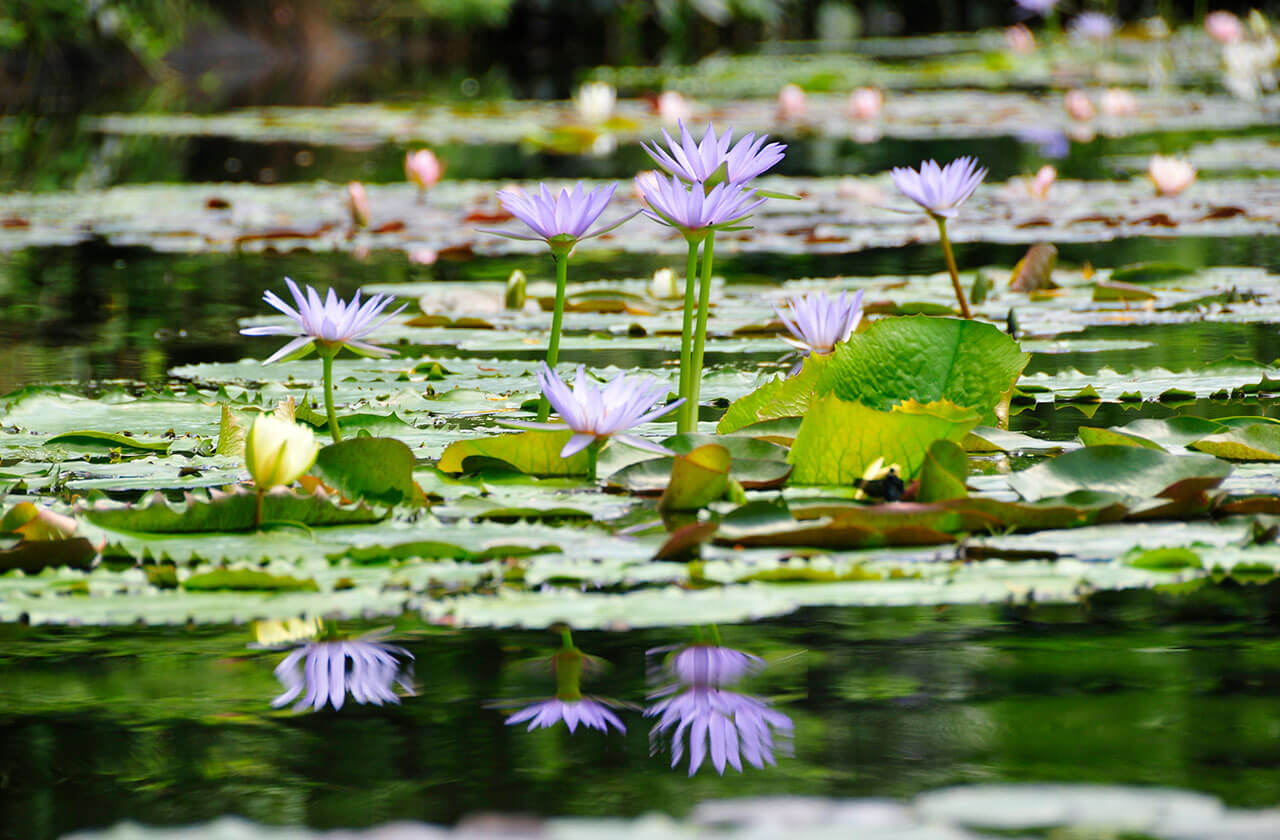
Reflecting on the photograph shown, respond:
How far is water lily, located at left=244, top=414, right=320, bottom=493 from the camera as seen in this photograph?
4.60 ft

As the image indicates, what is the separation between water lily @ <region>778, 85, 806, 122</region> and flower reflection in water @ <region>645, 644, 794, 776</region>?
7.04m

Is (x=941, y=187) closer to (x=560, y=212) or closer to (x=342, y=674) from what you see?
(x=560, y=212)

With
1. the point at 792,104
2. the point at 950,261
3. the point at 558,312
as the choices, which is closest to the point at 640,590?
the point at 558,312

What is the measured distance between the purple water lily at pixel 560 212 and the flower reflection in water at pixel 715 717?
0.56 meters

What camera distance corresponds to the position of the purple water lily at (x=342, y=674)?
3.79 ft

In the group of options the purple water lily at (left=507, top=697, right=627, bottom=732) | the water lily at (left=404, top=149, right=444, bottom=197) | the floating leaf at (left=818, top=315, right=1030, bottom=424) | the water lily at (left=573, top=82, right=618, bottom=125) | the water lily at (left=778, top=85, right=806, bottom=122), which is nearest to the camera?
the purple water lily at (left=507, top=697, right=627, bottom=732)

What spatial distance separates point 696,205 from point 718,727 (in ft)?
2.11

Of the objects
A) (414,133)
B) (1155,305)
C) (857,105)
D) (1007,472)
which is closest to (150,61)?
(414,133)

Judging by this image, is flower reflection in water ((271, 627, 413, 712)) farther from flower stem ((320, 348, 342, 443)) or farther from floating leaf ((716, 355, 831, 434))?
floating leaf ((716, 355, 831, 434))

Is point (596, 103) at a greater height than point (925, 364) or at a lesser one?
greater

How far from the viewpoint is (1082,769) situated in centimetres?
99

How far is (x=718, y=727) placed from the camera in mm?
1079

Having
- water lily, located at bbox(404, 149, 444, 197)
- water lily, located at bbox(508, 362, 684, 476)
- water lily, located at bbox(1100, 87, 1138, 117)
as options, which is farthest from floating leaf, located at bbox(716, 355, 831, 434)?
water lily, located at bbox(1100, 87, 1138, 117)

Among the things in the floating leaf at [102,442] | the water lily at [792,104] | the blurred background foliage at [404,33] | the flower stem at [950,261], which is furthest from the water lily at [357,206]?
the blurred background foliage at [404,33]
